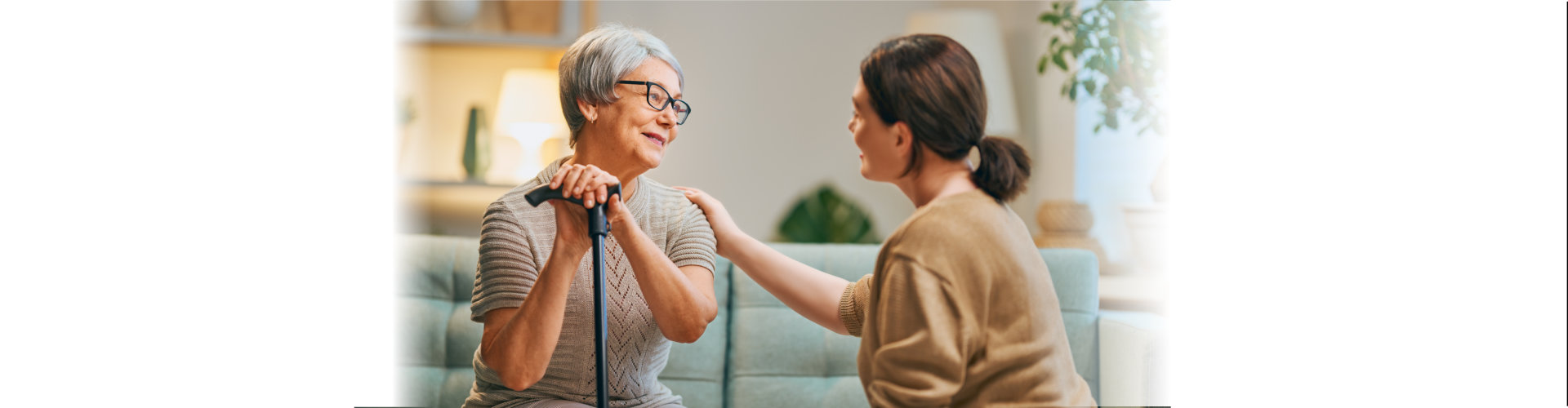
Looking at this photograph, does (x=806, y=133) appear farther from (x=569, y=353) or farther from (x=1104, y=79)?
(x=569, y=353)

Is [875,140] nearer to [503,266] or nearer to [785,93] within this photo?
[503,266]

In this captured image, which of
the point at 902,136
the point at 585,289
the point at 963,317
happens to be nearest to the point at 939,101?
the point at 902,136

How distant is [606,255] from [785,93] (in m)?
0.62

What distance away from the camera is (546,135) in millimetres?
1362

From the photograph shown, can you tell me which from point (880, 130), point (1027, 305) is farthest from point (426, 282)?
point (1027, 305)

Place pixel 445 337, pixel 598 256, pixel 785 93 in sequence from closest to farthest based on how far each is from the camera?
pixel 598 256, pixel 445 337, pixel 785 93

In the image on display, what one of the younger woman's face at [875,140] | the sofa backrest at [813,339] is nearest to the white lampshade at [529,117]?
the sofa backrest at [813,339]

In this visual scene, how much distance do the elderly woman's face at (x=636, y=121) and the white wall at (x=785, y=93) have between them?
7.7 inches

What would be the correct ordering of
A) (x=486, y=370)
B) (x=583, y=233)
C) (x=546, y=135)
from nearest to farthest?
(x=583, y=233) → (x=486, y=370) → (x=546, y=135)

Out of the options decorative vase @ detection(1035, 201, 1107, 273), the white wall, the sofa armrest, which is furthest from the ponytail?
decorative vase @ detection(1035, 201, 1107, 273)

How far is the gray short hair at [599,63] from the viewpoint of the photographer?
1077 millimetres

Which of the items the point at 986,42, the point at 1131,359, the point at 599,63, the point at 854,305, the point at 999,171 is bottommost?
the point at 1131,359

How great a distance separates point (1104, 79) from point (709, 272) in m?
0.92

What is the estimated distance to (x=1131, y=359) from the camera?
1441 mm
